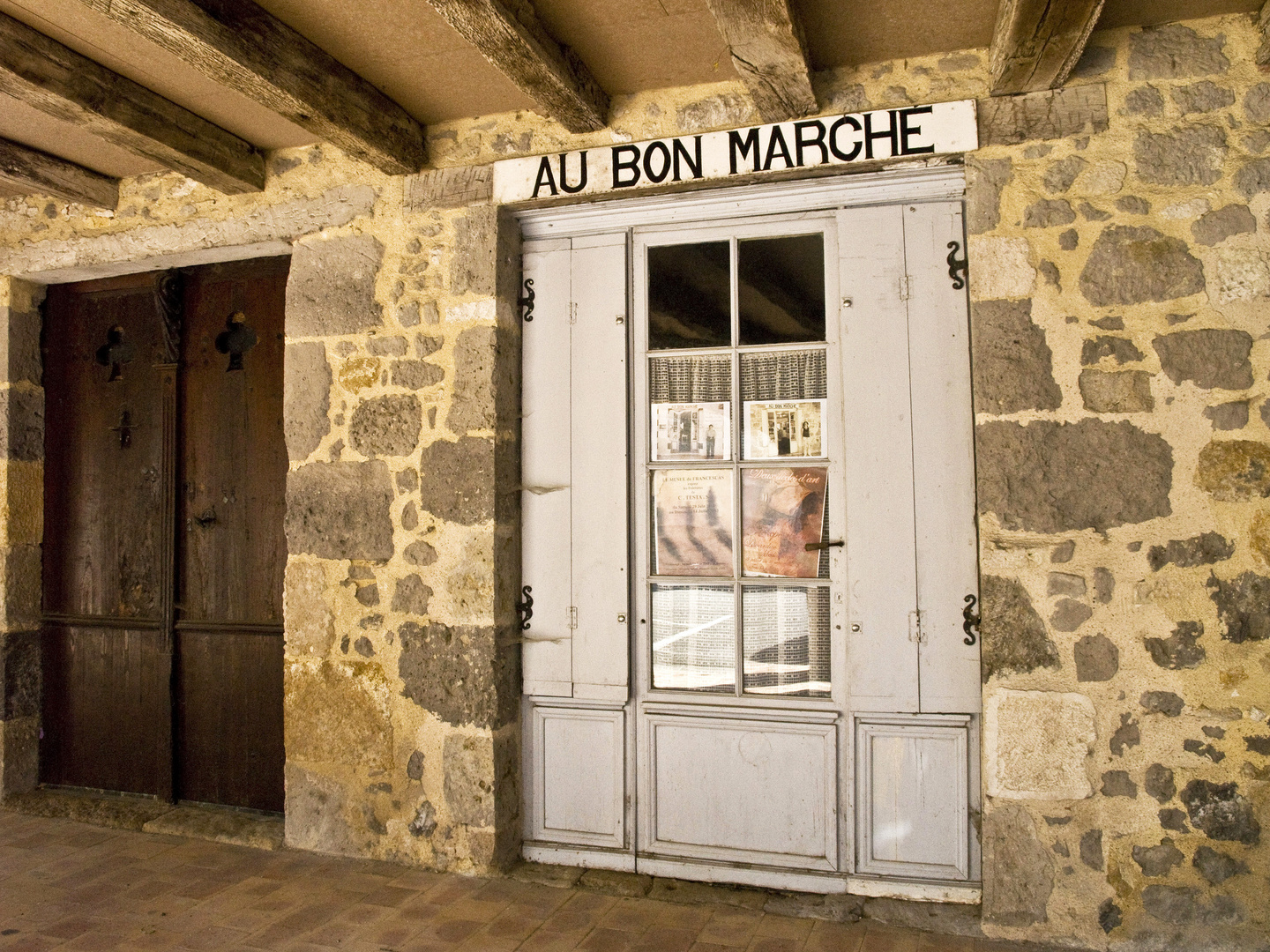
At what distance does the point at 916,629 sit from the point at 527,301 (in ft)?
5.89

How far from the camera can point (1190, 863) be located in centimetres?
231

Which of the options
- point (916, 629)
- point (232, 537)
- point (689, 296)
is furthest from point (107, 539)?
point (916, 629)

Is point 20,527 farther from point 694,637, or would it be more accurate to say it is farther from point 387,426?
point 694,637

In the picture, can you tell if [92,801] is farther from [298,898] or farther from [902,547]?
[902,547]

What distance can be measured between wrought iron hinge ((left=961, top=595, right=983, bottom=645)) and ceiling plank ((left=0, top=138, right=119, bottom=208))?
12.2ft

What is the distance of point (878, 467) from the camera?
270 cm

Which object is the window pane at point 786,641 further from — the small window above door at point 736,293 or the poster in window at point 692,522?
the small window above door at point 736,293

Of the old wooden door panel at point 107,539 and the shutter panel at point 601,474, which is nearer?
the shutter panel at point 601,474

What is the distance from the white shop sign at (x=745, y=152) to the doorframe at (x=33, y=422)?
52.2 inches

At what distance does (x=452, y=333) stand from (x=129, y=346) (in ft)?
5.99

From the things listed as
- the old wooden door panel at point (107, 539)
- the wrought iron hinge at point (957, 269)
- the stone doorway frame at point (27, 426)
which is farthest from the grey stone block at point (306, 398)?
the wrought iron hinge at point (957, 269)

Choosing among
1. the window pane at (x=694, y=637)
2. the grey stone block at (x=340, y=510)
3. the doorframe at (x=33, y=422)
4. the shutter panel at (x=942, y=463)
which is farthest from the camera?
the doorframe at (x=33, y=422)

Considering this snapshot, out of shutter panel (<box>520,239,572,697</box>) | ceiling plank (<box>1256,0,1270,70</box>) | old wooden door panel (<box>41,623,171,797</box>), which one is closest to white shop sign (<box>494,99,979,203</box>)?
shutter panel (<box>520,239,572,697</box>)

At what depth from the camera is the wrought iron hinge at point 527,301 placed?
310 centimetres
